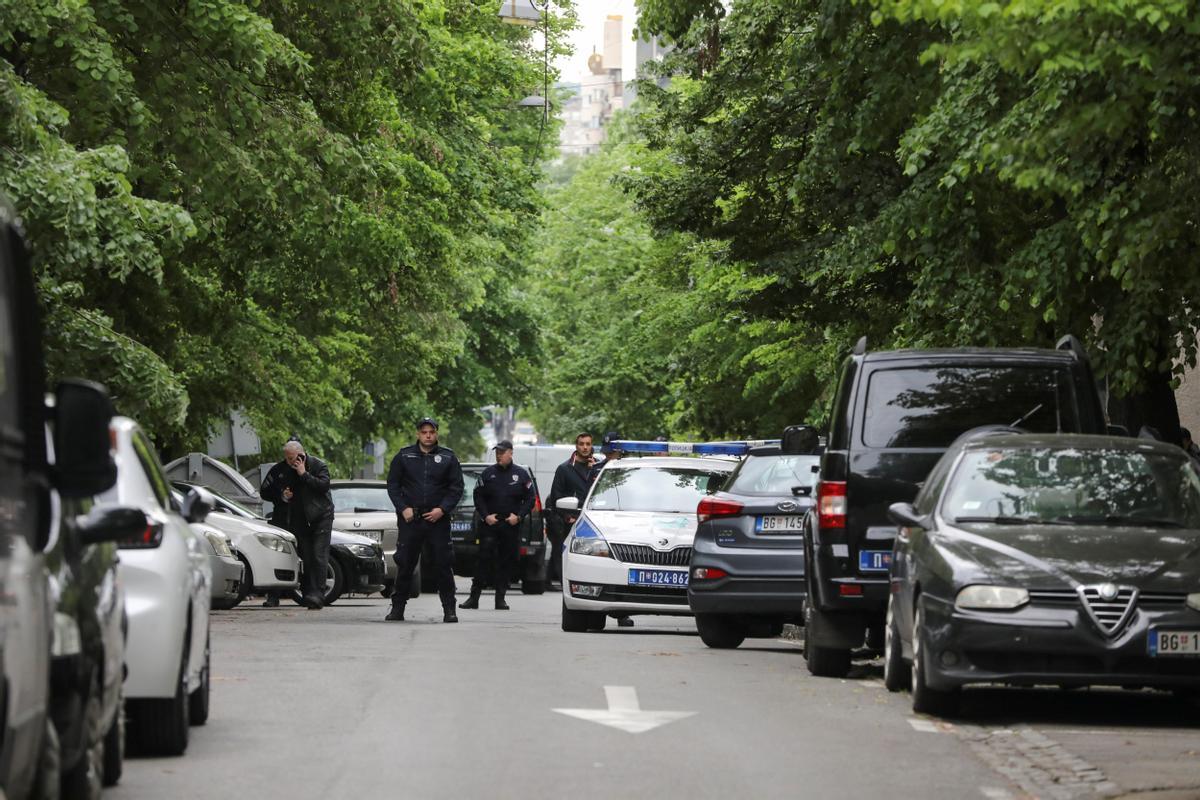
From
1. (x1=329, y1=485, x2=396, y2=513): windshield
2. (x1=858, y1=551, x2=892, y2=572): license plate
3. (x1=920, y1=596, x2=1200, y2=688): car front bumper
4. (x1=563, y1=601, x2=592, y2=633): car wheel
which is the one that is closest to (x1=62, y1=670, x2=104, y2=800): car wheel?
(x1=920, y1=596, x2=1200, y2=688): car front bumper

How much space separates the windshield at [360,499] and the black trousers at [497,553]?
4.55m

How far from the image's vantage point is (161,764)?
396 inches

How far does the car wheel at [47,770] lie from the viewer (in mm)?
6348

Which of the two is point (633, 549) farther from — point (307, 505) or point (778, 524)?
point (307, 505)

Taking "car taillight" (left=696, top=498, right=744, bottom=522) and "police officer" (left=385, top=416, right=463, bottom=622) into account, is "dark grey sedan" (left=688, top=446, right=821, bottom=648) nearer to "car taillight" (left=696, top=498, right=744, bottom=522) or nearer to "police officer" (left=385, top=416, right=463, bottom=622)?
"car taillight" (left=696, top=498, right=744, bottom=522)

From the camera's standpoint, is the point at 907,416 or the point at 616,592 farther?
the point at 616,592

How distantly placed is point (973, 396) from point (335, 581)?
14.0 meters

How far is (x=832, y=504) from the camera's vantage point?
14.7 meters

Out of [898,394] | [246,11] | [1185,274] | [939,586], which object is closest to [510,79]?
[246,11]

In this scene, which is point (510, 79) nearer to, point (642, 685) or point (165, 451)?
point (165, 451)

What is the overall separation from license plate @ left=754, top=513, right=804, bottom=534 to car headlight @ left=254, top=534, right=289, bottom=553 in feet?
26.6

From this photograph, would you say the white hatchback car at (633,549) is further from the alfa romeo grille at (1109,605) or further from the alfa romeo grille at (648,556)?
the alfa romeo grille at (1109,605)

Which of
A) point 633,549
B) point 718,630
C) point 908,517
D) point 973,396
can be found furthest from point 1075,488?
point 633,549

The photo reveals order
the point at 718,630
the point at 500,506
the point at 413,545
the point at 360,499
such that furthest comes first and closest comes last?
1. the point at 360,499
2. the point at 500,506
3. the point at 413,545
4. the point at 718,630
